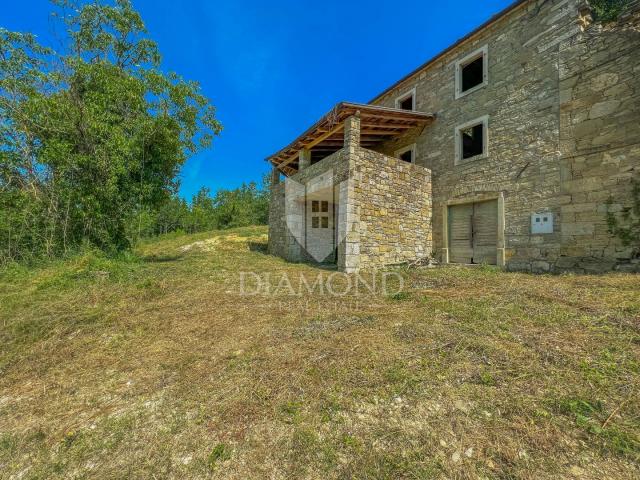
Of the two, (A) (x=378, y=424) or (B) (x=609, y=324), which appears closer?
(A) (x=378, y=424)

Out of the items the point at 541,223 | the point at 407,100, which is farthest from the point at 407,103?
the point at 541,223

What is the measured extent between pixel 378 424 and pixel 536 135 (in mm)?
8398

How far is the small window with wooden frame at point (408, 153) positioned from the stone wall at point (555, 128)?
4.87 ft

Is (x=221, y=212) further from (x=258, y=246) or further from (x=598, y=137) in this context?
(x=598, y=137)

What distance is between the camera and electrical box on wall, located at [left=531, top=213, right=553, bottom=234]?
6801 millimetres

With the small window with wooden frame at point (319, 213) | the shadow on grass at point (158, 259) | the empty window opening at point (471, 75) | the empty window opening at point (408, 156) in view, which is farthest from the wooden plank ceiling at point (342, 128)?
the shadow on grass at point (158, 259)

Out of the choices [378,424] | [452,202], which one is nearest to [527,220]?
[452,202]

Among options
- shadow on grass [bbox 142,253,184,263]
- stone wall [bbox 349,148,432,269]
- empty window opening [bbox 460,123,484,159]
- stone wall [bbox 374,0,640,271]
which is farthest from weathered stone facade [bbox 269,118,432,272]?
shadow on grass [bbox 142,253,184,263]

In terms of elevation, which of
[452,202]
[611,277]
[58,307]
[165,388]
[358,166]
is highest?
[358,166]

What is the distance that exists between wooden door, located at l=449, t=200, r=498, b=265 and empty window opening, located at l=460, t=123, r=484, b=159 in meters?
1.91

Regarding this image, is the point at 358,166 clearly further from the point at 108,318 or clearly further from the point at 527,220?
the point at 108,318

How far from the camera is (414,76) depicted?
10.4 metres

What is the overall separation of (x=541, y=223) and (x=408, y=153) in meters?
5.20

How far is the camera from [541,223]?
6938 mm
